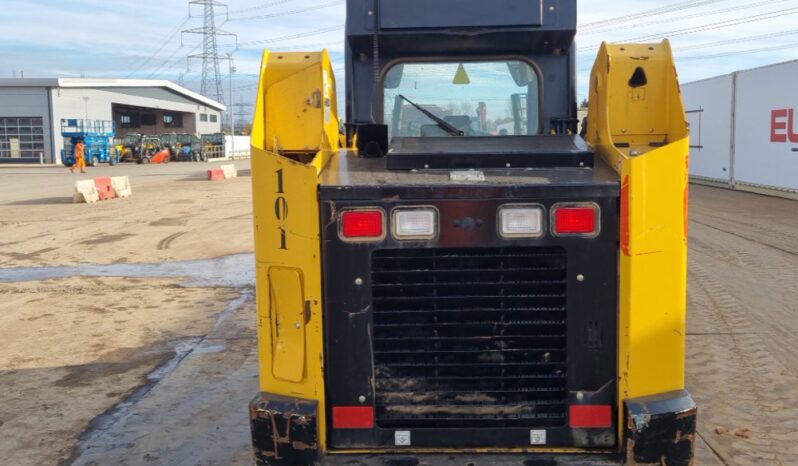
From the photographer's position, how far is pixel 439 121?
4.68 metres

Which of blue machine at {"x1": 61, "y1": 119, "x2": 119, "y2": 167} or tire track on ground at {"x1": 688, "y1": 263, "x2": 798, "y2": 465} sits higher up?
blue machine at {"x1": 61, "y1": 119, "x2": 119, "y2": 167}

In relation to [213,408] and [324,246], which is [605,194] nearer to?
→ [324,246]

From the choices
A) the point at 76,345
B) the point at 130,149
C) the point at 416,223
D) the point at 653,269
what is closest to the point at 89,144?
the point at 130,149

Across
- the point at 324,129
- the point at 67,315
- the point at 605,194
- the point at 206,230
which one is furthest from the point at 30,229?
the point at 605,194

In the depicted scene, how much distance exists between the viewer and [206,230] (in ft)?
50.8

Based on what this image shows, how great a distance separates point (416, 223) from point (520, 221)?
1.36 feet

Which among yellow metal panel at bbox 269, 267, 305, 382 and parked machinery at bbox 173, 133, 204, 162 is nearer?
yellow metal panel at bbox 269, 267, 305, 382

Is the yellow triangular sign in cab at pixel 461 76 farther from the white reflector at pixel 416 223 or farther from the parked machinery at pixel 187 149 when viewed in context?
the parked machinery at pixel 187 149

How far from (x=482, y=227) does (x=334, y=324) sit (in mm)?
724

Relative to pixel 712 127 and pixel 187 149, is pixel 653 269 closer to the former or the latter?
pixel 712 127

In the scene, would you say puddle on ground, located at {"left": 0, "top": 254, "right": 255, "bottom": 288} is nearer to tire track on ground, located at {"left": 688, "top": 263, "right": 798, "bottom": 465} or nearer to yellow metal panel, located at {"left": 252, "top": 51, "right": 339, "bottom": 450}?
tire track on ground, located at {"left": 688, "top": 263, "right": 798, "bottom": 465}

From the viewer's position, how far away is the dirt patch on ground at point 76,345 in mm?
5148

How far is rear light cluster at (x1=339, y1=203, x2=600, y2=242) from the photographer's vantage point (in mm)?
3059

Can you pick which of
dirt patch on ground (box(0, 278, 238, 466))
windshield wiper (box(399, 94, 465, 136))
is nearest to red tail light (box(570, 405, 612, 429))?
windshield wiper (box(399, 94, 465, 136))
